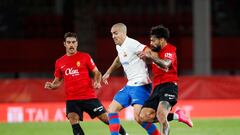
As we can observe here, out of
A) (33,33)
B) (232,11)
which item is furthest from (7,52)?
(232,11)

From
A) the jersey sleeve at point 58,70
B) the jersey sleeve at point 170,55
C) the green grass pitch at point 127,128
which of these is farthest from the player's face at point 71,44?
the green grass pitch at point 127,128

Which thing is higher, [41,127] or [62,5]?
[62,5]

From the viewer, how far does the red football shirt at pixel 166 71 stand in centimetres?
1304

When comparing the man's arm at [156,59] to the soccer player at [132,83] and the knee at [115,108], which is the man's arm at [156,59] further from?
the knee at [115,108]

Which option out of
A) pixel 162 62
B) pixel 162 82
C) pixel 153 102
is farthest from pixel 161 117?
pixel 162 62

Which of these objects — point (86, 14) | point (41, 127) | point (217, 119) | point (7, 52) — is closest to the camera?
point (41, 127)

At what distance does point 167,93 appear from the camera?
43.0 feet

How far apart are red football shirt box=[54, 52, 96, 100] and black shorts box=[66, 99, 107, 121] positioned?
3.0 inches

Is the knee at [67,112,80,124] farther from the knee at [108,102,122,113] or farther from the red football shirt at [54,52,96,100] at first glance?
the knee at [108,102,122,113]

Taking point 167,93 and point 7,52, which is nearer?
point 167,93

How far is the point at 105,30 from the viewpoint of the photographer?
38344 millimetres

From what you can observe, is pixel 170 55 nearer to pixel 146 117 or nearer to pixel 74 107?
pixel 146 117

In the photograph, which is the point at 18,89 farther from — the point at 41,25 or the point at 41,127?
the point at 41,25

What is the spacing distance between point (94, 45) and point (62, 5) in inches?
319
